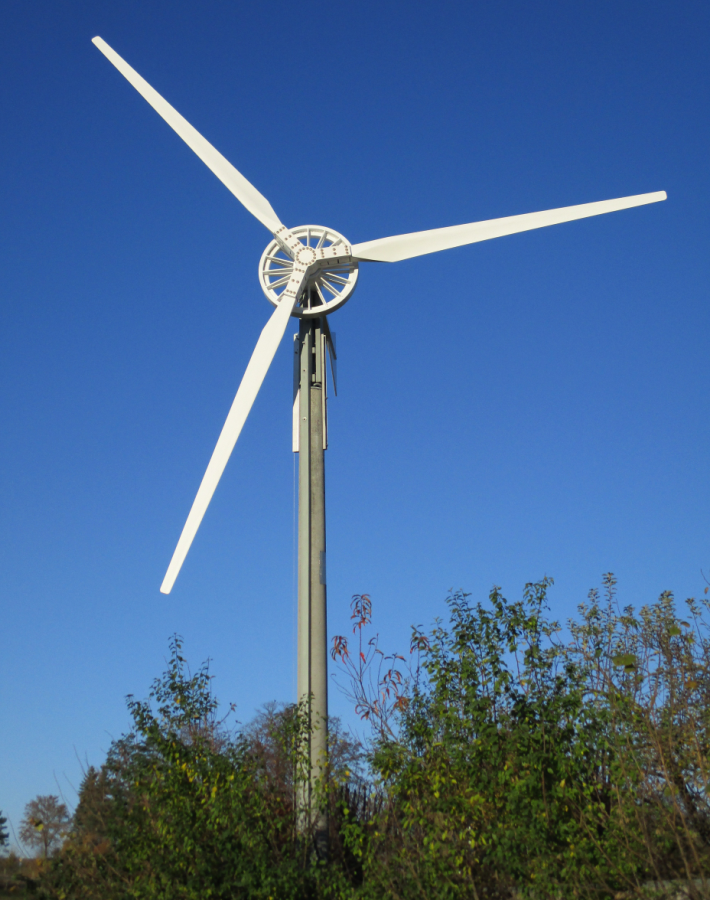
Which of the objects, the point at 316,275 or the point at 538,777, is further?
the point at 316,275

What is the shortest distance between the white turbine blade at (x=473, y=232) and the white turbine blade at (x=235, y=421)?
1928 mm

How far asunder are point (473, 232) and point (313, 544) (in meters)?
7.68

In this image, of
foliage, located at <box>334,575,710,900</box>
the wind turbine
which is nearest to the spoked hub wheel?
the wind turbine

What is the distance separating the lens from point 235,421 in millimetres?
17719

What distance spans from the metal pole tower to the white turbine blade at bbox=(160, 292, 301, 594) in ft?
3.59

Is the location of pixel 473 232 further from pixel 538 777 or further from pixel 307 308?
pixel 538 777

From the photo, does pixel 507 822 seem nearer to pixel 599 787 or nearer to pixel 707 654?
pixel 599 787

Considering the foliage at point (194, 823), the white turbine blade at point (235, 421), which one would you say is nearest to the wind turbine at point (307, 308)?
the white turbine blade at point (235, 421)

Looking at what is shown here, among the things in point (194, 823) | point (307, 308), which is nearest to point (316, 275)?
point (307, 308)

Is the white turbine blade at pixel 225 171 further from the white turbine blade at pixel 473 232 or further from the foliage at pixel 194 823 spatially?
the foliage at pixel 194 823

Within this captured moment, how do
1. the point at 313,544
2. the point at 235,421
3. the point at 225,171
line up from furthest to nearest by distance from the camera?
1. the point at 225,171
2. the point at 313,544
3. the point at 235,421

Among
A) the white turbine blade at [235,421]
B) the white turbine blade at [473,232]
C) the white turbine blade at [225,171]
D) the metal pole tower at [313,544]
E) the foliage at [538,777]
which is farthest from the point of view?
the white turbine blade at [225,171]

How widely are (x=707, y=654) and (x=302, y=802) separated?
6.47 m

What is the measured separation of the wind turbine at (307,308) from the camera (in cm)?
1723
